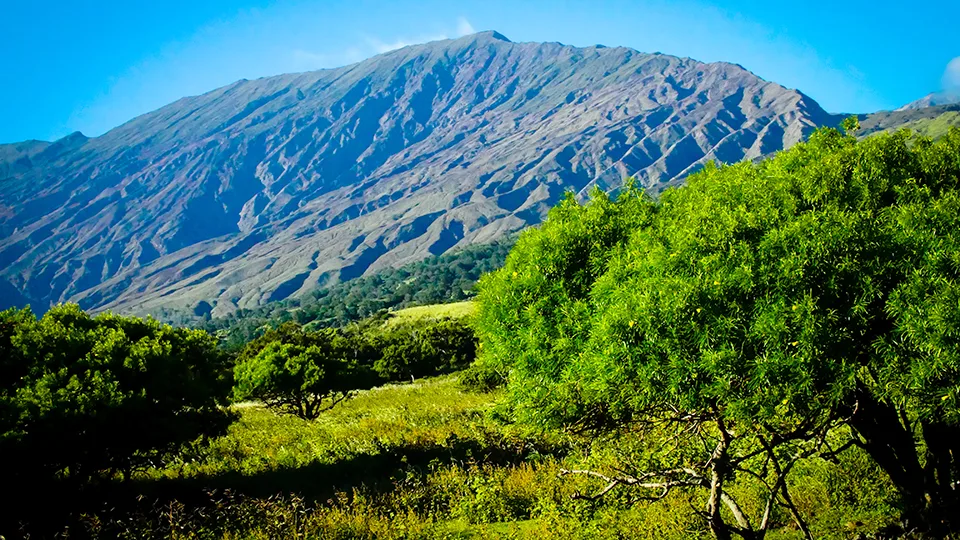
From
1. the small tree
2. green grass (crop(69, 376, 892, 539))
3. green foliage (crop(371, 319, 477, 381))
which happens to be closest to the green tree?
green grass (crop(69, 376, 892, 539))

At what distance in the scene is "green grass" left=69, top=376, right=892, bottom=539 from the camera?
13656 millimetres

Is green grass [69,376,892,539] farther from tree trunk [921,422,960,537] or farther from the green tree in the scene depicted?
the green tree

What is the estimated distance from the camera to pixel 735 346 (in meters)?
7.84

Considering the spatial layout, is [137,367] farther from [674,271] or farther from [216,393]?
[674,271]

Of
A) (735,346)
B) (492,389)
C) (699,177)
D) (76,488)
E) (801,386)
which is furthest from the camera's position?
(492,389)

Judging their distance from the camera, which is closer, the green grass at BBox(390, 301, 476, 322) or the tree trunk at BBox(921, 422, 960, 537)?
the tree trunk at BBox(921, 422, 960, 537)

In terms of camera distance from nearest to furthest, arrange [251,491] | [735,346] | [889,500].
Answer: [735,346] → [889,500] → [251,491]

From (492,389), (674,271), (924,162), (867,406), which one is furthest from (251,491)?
(492,389)

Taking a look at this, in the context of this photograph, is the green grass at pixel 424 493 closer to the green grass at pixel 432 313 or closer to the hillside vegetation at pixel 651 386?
the hillside vegetation at pixel 651 386

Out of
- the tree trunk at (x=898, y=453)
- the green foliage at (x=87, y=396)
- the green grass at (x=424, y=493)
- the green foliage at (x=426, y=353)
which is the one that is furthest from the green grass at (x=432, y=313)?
the tree trunk at (x=898, y=453)

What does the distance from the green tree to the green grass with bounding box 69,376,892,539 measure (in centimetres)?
270

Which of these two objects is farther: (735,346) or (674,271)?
(674,271)

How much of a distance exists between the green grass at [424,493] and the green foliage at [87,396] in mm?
1937

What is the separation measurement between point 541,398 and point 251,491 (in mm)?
12543
